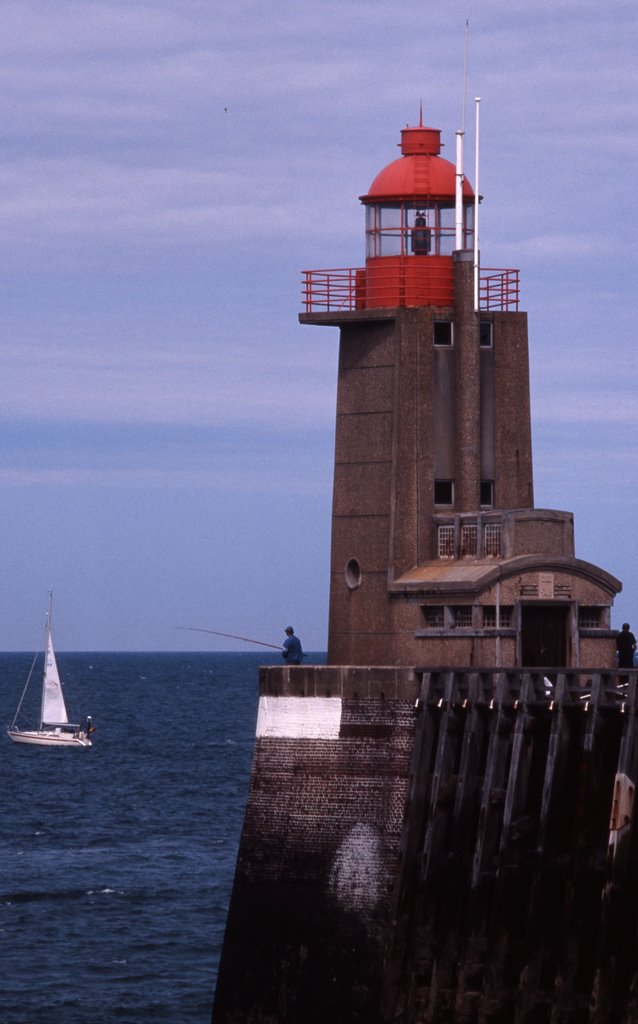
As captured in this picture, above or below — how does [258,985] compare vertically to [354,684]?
below

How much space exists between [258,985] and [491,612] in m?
7.37

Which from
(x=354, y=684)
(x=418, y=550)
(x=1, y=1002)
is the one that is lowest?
(x=1, y=1002)

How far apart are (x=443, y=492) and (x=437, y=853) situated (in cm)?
820

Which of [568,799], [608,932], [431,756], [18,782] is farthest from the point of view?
[18,782]

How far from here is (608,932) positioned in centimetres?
2786

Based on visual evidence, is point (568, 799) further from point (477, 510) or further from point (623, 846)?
point (477, 510)

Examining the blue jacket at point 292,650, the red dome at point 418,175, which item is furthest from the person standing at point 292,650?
the red dome at point 418,175

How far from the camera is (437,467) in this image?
122ft

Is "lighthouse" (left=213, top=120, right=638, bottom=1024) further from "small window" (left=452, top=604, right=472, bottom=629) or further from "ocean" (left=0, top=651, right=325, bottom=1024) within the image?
"ocean" (left=0, top=651, right=325, bottom=1024)

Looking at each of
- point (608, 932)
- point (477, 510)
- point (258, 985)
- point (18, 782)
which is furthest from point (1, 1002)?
point (18, 782)

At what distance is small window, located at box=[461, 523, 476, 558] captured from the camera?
1431 inches

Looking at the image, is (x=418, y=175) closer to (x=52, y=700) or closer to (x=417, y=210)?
(x=417, y=210)

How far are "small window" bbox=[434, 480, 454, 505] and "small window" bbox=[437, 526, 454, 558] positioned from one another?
A: 2.06ft

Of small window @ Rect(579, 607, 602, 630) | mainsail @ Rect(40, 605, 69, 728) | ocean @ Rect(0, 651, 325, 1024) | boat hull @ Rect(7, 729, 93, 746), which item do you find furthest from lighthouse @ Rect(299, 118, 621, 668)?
mainsail @ Rect(40, 605, 69, 728)
